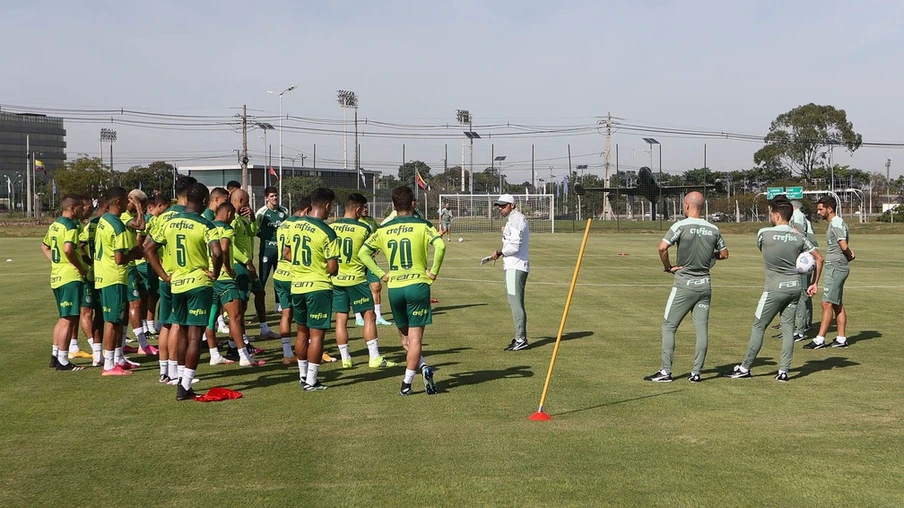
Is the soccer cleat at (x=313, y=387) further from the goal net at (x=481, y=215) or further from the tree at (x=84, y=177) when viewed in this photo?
the tree at (x=84, y=177)

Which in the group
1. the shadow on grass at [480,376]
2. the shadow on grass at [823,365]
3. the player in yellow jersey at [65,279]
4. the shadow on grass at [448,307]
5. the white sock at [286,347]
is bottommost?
the shadow on grass at [823,365]

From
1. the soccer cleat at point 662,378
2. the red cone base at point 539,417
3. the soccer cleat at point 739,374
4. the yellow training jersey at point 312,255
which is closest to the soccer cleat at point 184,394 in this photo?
the yellow training jersey at point 312,255

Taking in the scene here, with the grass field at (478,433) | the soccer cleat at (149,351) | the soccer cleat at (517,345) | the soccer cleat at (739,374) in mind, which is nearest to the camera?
the grass field at (478,433)

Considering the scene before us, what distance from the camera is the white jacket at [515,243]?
12.9 metres

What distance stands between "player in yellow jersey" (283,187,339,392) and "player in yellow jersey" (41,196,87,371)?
3117mm

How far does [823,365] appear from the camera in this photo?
11383 millimetres

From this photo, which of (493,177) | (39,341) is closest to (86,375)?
(39,341)

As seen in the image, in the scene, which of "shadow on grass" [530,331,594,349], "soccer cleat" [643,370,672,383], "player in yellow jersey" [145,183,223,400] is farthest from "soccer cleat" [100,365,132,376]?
"soccer cleat" [643,370,672,383]

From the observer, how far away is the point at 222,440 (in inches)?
294

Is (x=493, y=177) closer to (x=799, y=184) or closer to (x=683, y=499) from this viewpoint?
(x=799, y=184)

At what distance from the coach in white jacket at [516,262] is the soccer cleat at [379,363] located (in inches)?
86.2

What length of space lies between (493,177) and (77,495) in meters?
119

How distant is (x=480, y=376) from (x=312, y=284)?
96.5 inches

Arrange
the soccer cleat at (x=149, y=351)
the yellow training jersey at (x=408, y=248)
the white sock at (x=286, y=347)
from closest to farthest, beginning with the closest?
1. the yellow training jersey at (x=408, y=248)
2. the white sock at (x=286, y=347)
3. the soccer cleat at (x=149, y=351)
